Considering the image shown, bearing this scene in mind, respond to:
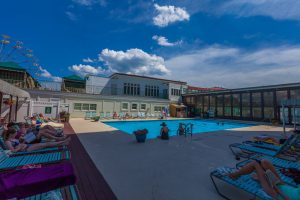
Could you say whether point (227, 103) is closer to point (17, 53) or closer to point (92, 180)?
point (92, 180)

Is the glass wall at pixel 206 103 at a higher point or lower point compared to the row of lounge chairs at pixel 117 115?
higher

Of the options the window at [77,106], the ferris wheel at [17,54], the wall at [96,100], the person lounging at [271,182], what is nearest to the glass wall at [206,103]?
the wall at [96,100]

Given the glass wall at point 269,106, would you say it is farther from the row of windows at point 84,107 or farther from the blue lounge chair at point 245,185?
the row of windows at point 84,107

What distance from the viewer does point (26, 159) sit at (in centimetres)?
288

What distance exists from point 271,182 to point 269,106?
16.6m

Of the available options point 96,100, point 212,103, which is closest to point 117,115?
point 96,100

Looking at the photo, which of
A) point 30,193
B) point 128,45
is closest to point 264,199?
point 30,193

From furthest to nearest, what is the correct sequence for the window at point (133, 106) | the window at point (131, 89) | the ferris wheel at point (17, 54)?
the window at point (131, 89) → the ferris wheel at point (17, 54) → the window at point (133, 106)

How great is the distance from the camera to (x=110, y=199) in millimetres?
2332

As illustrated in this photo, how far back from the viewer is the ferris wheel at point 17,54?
2226 cm

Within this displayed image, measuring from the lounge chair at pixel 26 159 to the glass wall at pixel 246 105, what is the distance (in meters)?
19.0

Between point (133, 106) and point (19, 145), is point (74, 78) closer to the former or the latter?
point (133, 106)

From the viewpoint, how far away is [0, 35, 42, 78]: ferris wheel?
22.3 meters

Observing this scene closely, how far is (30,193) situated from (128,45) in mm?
20217
